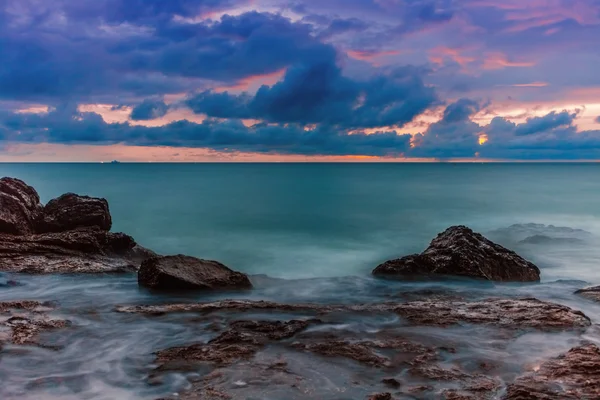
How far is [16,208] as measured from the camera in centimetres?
1434

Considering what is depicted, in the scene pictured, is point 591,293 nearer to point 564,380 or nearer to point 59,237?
point 564,380

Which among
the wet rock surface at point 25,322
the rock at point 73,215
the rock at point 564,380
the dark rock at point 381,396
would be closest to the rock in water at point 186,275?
the wet rock surface at point 25,322

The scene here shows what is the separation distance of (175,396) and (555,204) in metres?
46.6

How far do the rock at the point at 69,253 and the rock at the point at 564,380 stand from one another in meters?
9.29

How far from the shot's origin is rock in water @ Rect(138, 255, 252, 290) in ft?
33.9

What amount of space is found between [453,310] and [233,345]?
4042 millimetres

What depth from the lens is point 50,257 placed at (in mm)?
12453

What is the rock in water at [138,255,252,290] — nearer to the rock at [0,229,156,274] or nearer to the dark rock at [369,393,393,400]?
the rock at [0,229,156,274]

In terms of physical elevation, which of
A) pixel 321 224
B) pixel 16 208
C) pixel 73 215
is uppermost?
pixel 16 208

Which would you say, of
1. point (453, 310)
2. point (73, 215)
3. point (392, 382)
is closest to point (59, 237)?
point (73, 215)

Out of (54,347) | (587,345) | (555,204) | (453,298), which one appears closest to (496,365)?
(587,345)

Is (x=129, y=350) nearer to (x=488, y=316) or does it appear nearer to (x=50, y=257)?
(x=488, y=316)

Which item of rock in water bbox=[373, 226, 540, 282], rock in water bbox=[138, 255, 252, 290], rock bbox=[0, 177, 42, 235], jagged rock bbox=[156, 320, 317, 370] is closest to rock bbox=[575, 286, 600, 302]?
rock in water bbox=[373, 226, 540, 282]

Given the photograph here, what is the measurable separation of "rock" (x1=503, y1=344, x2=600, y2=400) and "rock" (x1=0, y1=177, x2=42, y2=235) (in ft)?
42.8
